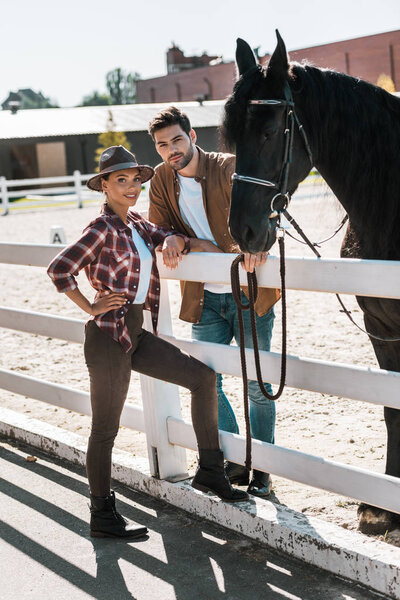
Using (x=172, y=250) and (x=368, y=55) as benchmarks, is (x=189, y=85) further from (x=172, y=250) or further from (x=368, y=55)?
(x=172, y=250)

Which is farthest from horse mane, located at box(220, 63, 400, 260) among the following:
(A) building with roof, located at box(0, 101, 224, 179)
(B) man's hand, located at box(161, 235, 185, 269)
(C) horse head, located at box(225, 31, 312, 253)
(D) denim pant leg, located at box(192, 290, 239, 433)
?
(A) building with roof, located at box(0, 101, 224, 179)

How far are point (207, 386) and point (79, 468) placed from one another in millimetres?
1359

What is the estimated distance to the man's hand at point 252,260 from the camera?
3.26 metres

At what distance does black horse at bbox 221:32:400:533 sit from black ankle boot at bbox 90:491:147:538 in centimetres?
109

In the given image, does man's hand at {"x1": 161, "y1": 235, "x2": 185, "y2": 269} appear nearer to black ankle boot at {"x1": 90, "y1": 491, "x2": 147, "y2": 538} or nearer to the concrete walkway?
black ankle boot at {"x1": 90, "y1": 491, "x2": 147, "y2": 538}

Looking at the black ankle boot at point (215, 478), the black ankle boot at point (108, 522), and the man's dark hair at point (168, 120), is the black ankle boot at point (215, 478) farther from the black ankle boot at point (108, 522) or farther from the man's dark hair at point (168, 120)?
the man's dark hair at point (168, 120)

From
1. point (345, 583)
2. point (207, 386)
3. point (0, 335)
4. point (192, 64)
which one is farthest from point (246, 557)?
point (192, 64)

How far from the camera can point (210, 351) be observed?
3.75m

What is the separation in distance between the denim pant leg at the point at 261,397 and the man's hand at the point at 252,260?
61 centimetres

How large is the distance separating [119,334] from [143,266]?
1.12 ft

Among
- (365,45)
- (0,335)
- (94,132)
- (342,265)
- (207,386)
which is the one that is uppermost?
(365,45)

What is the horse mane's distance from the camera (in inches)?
130

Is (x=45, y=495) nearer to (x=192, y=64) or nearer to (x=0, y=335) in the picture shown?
(x=0, y=335)

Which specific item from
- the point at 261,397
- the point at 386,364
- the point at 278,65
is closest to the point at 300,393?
the point at 261,397
